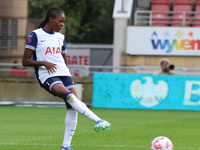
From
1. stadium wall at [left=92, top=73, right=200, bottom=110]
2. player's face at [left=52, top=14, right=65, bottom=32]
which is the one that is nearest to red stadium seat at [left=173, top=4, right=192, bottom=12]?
stadium wall at [left=92, top=73, right=200, bottom=110]

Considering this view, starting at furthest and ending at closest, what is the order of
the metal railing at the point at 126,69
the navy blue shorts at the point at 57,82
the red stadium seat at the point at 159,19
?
the red stadium seat at the point at 159,19
the metal railing at the point at 126,69
the navy blue shorts at the point at 57,82

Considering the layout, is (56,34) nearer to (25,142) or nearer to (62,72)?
(62,72)

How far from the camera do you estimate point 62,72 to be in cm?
793

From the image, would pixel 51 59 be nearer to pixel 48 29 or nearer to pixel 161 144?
pixel 48 29

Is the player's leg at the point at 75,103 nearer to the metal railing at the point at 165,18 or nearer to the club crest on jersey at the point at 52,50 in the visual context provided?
the club crest on jersey at the point at 52,50

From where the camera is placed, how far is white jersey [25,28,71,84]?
7891 mm

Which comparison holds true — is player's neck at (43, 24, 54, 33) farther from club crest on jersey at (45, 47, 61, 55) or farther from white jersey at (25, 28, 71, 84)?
club crest on jersey at (45, 47, 61, 55)

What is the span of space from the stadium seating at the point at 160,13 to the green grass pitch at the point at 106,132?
8090 mm

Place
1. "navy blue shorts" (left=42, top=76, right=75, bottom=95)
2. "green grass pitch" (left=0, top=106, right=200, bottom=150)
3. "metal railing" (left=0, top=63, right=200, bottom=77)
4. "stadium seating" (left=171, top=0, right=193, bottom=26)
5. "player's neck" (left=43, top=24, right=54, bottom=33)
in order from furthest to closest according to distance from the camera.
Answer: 1. "stadium seating" (left=171, top=0, right=193, bottom=26)
2. "metal railing" (left=0, top=63, right=200, bottom=77)
3. "green grass pitch" (left=0, top=106, right=200, bottom=150)
4. "player's neck" (left=43, top=24, right=54, bottom=33)
5. "navy blue shorts" (left=42, top=76, right=75, bottom=95)

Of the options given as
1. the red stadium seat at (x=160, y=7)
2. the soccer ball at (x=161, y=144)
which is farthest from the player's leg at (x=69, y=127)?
the red stadium seat at (x=160, y=7)

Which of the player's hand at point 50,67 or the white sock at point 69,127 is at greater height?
the player's hand at point 50,67

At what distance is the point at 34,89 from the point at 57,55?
11.0m

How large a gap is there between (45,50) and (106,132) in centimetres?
343

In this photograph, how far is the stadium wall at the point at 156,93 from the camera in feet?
58.5
